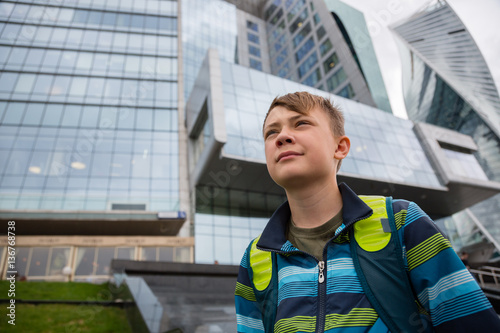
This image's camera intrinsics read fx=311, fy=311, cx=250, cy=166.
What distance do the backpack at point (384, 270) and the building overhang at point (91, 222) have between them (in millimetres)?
23711

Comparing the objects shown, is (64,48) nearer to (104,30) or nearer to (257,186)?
(104,30)

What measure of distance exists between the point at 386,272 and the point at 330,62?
44.9 metres

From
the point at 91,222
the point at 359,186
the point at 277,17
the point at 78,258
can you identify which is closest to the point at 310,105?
the point at 78,258

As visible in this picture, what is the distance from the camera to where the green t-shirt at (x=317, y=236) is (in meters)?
1.54

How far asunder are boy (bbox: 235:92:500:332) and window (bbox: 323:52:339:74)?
1684 inches

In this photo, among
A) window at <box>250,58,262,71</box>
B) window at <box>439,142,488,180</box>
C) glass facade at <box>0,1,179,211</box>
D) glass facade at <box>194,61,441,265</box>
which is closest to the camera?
glass facade at <box>194,61,441,265</box>

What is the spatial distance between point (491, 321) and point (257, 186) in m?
23.9

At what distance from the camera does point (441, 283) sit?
3.69ft

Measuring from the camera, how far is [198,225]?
23734 millimetres

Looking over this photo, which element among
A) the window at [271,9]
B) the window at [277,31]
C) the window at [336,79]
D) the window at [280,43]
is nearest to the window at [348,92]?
the window at [336,79]

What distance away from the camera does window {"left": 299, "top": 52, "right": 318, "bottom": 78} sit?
4628 cm

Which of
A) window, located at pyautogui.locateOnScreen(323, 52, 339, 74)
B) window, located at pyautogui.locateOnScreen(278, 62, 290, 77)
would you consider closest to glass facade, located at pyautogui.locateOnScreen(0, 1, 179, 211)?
window, located at pyautogui.locateOnScreen(323, 52, 339, 74)

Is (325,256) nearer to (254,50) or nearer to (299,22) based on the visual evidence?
(299,22)

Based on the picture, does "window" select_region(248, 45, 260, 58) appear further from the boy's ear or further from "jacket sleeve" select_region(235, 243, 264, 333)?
"jacket sleeve" select_region(235, 243, 264, 333)
